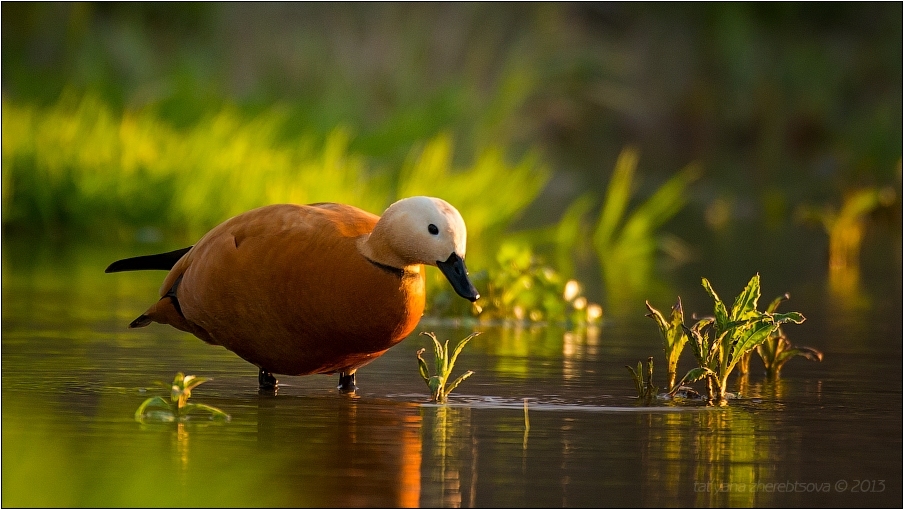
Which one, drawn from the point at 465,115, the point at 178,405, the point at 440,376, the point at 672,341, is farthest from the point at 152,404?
the point at 465,115

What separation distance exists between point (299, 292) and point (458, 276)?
59cm

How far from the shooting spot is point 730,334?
5891 mm

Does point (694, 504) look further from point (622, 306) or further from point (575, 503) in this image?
point (622, 306)

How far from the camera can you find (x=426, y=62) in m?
19.7

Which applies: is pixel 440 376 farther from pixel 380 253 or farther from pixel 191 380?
pixel 191 380

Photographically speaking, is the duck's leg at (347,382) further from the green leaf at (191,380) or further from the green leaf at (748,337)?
the green leaf at (748,337)

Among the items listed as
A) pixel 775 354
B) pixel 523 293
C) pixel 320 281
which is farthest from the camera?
pixel 523 293

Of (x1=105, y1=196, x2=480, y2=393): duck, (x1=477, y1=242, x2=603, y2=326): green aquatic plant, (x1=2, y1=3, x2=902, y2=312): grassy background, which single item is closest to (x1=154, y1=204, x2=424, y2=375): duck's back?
(x1=105, y1=196, x2=480, y2=393): duck

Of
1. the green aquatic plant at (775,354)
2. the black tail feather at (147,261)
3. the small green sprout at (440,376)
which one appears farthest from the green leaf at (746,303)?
the black tail feather at (147,261)

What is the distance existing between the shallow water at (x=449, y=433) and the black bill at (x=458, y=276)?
1.40ft

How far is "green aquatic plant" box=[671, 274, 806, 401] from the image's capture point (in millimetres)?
5852

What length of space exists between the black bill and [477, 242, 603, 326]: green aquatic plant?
10.1 ft

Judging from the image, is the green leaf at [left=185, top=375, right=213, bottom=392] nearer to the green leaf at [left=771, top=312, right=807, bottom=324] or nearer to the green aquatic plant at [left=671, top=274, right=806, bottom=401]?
the green aquatic plant at [left=671, top=274, right=806, bottom=401]

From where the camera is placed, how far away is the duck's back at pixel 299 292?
217 inches
